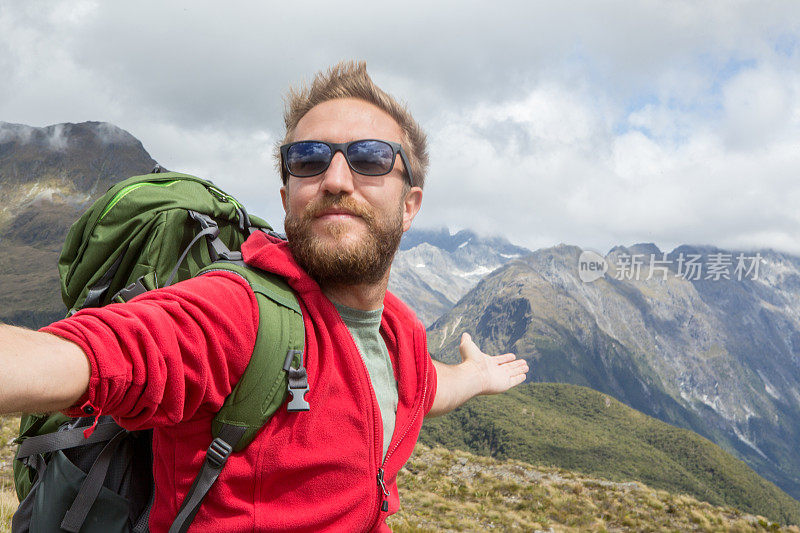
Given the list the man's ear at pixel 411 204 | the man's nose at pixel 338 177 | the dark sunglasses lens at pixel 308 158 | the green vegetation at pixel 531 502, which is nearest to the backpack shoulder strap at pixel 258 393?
the man's nose at pixel 338 177

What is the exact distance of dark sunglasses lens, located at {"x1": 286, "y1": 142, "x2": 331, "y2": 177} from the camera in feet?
10.9

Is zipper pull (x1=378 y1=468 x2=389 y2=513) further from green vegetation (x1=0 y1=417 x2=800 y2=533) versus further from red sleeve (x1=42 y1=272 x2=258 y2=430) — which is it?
green vegetation (x1=0 y1=417 x2=800 y2=533)

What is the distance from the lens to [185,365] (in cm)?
205

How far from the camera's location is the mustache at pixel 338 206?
3131 mm

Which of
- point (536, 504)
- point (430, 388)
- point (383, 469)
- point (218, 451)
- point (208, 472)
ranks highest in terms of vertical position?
point (430, 388)

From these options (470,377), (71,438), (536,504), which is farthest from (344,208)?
(536,504)

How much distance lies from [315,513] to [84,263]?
233 centimetres

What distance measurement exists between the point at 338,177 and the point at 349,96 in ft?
2.86

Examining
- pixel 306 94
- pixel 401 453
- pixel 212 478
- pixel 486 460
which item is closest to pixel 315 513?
pixel 212 478

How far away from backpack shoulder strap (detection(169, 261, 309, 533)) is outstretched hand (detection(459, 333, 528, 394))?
3152 mm

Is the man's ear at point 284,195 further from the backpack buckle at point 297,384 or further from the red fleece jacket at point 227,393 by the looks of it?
the backpack buckle at point 297,384

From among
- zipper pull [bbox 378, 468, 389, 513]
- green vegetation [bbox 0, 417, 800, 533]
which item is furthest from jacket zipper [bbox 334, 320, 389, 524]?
green vegetation [bbox 0, 417, 800, 533]

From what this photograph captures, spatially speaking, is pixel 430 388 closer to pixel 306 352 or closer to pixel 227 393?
pixel 306 352

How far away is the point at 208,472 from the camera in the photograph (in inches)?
92.6
